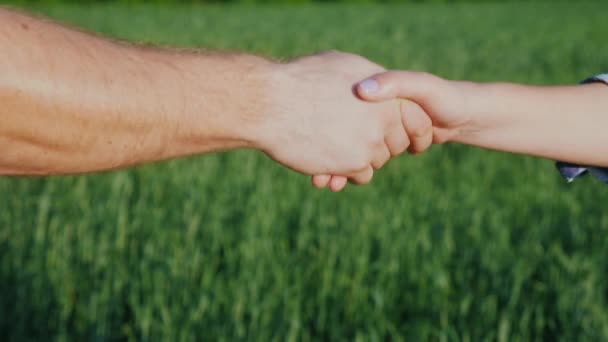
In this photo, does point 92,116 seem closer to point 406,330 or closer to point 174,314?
point 174,314

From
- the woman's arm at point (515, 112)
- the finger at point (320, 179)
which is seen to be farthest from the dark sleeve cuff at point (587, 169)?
the finger at point (320, 179)

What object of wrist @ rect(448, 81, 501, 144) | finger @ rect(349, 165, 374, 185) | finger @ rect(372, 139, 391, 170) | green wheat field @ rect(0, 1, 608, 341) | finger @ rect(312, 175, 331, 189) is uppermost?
wrist @ rect(448, 81, 501, 144)

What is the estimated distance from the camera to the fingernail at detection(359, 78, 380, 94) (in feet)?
7.07

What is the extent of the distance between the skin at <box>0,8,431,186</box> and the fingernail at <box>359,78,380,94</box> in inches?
1.9

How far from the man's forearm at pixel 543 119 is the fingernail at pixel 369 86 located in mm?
241

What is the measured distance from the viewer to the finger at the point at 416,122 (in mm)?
2266

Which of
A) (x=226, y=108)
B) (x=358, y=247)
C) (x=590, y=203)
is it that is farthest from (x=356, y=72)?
(x=590, y=203)

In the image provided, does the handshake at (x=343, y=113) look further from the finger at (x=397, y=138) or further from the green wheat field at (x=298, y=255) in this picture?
the green wheat field at (x=298, y=255)

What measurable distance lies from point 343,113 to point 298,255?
0.94 meters

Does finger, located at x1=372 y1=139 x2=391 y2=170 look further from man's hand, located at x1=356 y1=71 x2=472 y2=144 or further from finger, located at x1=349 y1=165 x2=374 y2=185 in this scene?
man's hand, located at x1=356 y1=71 x2=472 y2=144

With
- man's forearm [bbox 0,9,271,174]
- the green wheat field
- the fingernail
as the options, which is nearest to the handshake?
the fingernail

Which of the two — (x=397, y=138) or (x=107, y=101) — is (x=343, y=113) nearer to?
(x=397, y=138)

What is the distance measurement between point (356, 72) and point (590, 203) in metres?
2.27

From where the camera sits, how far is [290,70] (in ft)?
6.99
